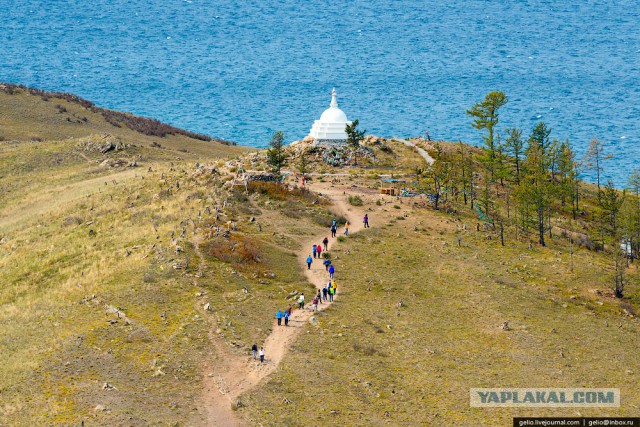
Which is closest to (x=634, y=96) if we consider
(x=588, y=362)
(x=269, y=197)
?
(x=269, y=197)

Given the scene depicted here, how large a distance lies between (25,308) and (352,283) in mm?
21715

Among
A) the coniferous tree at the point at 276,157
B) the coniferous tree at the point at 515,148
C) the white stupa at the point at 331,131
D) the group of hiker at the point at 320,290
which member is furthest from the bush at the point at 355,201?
the coniferous tree at the point at 515,148

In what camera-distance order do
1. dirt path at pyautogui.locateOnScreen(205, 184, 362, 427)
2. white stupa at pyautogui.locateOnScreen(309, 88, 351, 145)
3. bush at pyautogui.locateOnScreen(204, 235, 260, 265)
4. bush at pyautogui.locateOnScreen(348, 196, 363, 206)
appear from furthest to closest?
1. white stupa at pyautogui.locateOnScreen(309, 88, 351, 145)
2. bush at pyautogui.locateOnScreen(348, 196, 363, 206)
3. bush at pyautogui.locateOnScreen(204, 235, 260, 265)
4. dirt path at pyautogui.locateOnScreen(205, 184, 362, 427)

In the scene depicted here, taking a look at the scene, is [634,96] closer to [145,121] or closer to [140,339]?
[145,121]

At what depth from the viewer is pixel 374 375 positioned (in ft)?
151

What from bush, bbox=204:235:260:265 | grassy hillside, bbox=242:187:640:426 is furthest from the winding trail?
bush, bbox=204:235:260:265

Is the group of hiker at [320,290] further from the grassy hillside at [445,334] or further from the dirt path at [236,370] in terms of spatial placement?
the grassy hillside at [445,334]

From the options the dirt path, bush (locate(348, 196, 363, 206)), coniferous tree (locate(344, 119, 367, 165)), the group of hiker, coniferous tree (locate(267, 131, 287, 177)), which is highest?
coniferous tree (locate(344, 119, 367, 165))
